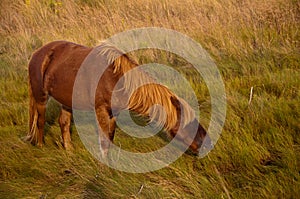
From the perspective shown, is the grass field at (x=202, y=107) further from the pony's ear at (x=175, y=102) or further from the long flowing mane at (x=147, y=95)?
the pony's ear at (x=175, y=102)

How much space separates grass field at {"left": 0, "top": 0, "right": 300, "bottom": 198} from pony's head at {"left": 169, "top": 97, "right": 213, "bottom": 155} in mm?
92

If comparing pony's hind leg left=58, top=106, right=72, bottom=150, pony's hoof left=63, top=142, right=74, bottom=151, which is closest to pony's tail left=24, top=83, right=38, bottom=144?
pony's hind leg left=58, top=106, right=72, bottom=150

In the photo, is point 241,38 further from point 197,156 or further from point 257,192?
point 257,192

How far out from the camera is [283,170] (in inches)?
121

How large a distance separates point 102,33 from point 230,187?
4652 mm

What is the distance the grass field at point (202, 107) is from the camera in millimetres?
3045

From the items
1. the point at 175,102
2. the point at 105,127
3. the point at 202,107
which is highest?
the point at 175,102

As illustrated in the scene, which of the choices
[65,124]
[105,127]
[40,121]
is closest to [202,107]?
[105,127]

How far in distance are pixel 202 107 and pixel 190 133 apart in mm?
999

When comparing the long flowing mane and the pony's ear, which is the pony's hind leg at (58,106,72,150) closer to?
the long flowing mane

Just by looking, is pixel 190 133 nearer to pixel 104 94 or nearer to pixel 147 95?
pixel 147 95

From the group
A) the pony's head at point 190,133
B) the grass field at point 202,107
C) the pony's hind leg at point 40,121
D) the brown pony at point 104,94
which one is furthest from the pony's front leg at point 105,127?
the pony's hind leg at point 40,121

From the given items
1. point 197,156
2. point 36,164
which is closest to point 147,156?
point 197,156

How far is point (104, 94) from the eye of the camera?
3.70m
